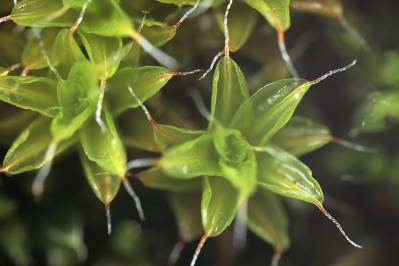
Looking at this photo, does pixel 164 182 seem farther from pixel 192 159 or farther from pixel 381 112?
pixel 381 112

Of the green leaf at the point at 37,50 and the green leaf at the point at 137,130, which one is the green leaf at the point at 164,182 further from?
the green leaf at the point at 37,50

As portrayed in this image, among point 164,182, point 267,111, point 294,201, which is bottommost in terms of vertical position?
point 294,201

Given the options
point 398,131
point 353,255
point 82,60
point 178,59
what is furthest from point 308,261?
point 82,60

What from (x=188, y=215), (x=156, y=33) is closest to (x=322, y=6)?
(x=156, y=33)

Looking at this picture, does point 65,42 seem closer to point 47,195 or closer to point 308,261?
point 47,195

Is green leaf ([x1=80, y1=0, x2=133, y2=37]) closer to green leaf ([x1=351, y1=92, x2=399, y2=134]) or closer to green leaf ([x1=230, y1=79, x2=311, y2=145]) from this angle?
green leaf ([x1=230, y1=79, x2=311, y2=145])

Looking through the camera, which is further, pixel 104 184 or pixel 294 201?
pixel 294 201

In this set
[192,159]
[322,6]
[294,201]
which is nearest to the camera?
[192,159]
